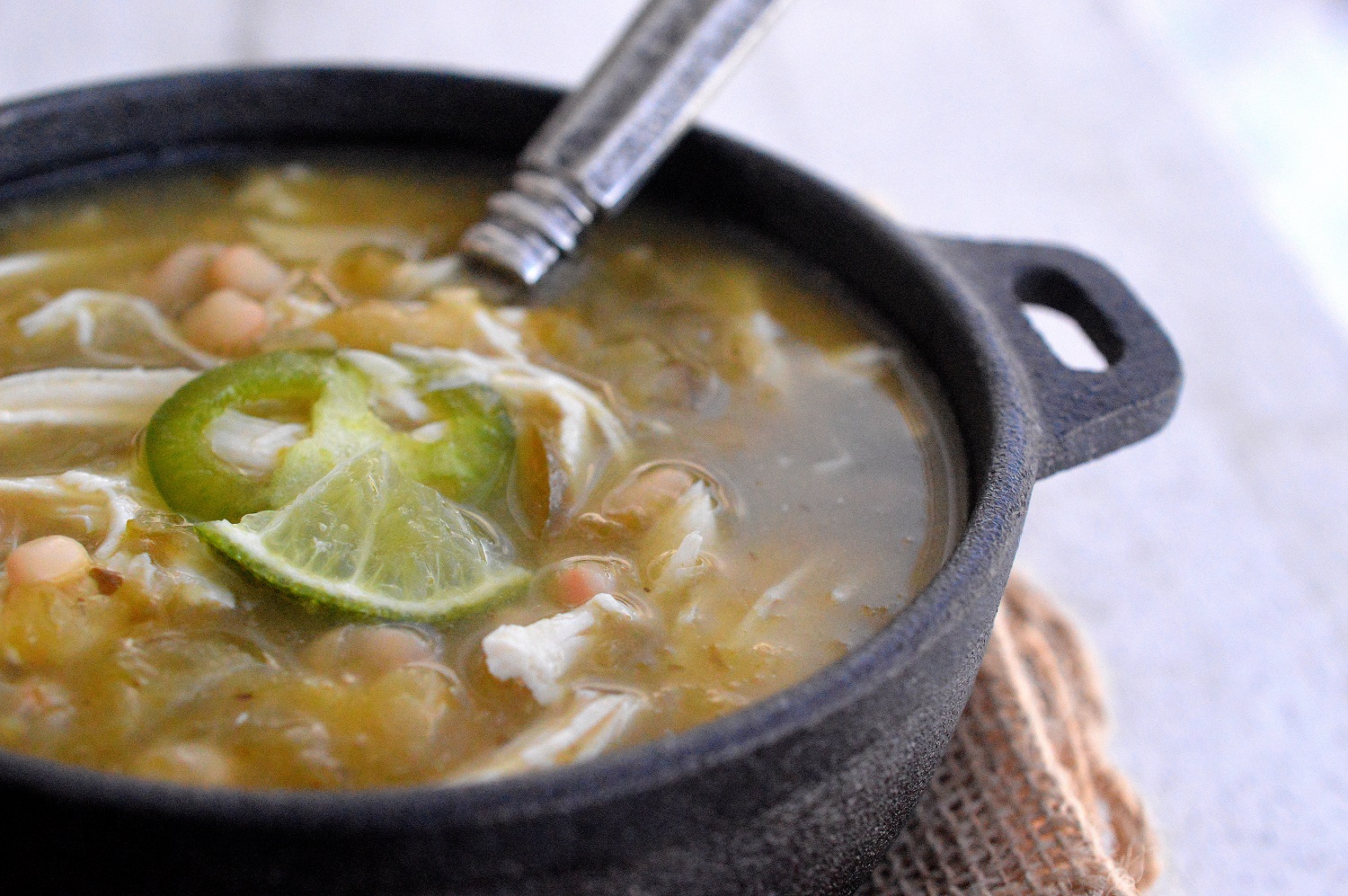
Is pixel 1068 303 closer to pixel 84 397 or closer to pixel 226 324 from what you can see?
pixel 226 324

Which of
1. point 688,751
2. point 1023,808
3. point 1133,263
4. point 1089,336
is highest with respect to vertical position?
point 1089,336

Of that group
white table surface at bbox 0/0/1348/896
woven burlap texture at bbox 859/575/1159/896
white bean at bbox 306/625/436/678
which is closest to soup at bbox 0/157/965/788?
white bean at bbox 306/625/436/678

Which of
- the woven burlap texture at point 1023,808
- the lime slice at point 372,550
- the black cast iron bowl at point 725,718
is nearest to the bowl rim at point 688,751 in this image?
the black cast iron bowl at point 725,718

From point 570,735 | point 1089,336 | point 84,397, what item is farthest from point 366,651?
point 1089,336

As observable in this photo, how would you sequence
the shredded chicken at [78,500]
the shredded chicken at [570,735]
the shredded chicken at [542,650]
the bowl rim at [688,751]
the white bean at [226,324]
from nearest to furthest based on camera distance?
the bowl rim at [688,751] → the shredded chicken at [570,735] → the shredded chicken at [542,650] → the shredded chicken at [78,500] → the white bean at [226,324]

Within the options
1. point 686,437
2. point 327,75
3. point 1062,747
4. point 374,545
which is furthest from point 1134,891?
point 327,75

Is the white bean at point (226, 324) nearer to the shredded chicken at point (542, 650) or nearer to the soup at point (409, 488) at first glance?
the soup at point (409, 488)

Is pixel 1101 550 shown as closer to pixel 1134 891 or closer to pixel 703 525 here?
pixel 1134 891
